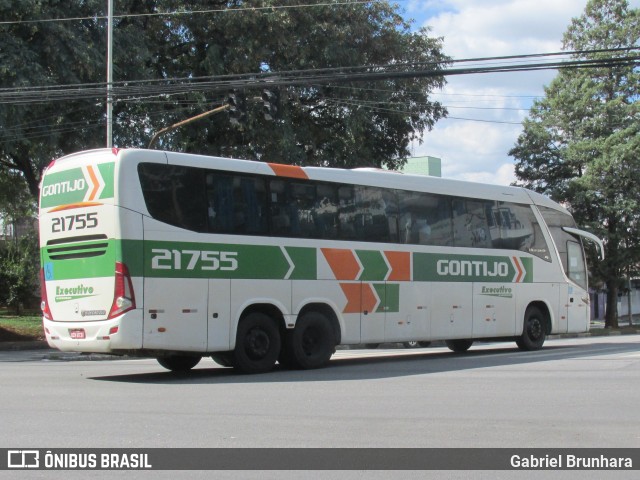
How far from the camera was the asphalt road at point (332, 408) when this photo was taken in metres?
7.79

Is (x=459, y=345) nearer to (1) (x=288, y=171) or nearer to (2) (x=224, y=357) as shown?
(1) (x=288, y=171)

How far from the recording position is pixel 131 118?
1144 inches

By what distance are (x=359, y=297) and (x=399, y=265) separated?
1.31 meters

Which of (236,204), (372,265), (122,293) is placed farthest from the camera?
(372,265)

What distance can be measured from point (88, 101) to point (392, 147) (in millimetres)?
14954

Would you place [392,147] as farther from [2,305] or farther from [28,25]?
[2,305]

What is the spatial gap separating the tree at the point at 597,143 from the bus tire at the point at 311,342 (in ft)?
93.3

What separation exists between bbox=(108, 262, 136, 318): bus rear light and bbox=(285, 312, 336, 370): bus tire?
3438 millimetres

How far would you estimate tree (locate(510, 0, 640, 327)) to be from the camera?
3972 centimetres

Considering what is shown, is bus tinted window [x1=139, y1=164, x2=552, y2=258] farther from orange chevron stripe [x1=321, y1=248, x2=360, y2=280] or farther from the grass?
the grass

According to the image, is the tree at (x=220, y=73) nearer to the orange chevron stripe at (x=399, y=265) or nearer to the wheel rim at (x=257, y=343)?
the orange chevron stripe at (x=399, y=265)

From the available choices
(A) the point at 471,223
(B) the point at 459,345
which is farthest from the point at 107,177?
(B) the point at 459,345

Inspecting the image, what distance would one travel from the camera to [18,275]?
41.0 m

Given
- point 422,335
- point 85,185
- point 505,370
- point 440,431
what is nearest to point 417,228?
point 422,335
